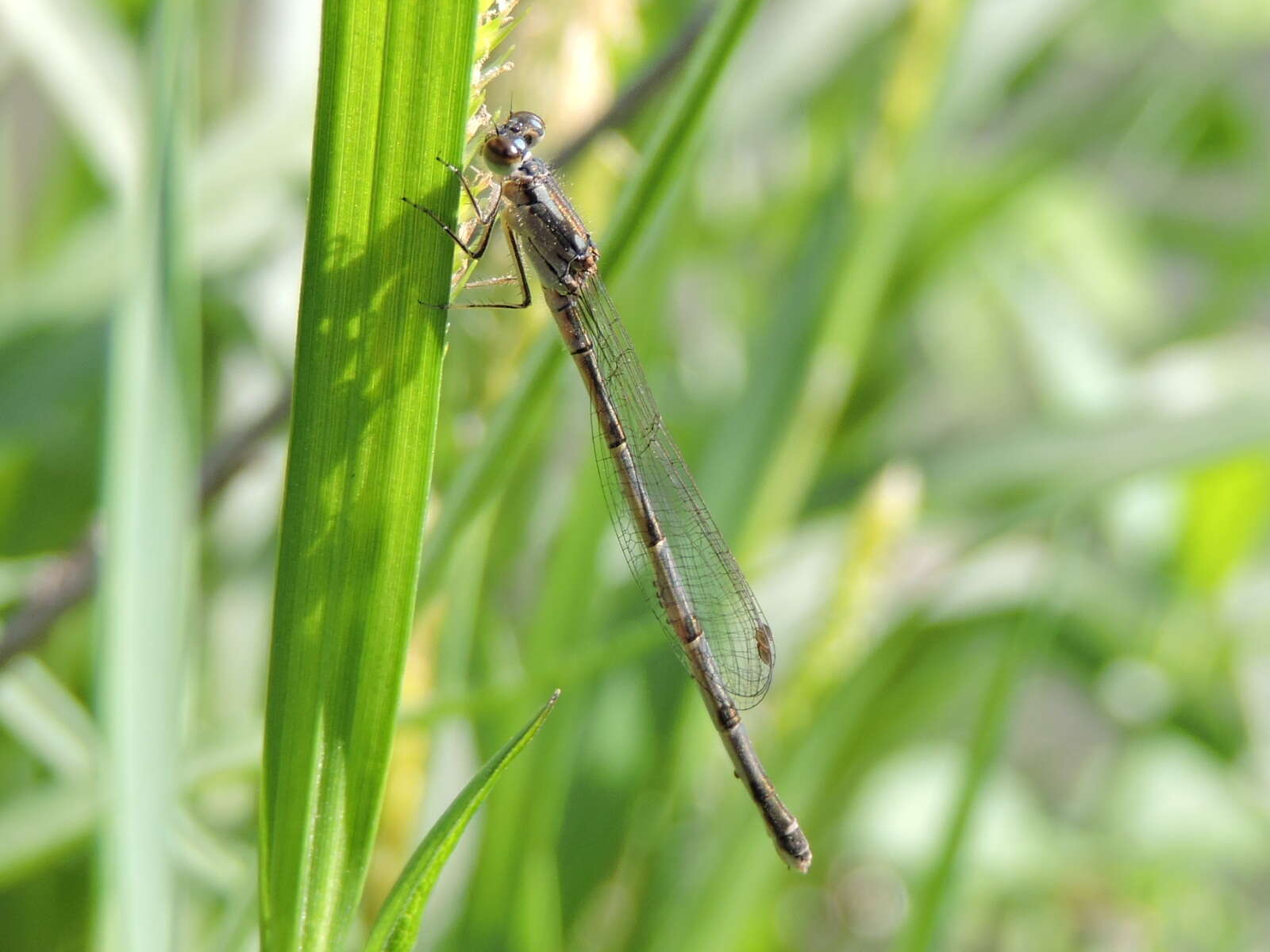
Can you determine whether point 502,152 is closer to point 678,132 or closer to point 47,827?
point 678,132

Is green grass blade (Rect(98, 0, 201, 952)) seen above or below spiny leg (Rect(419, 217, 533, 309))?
above

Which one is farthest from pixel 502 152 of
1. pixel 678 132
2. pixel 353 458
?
pixel 353 458

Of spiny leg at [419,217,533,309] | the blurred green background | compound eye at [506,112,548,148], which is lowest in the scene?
the blurred green background

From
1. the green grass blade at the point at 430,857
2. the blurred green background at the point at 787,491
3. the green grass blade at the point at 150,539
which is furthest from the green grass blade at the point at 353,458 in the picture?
the blurred green background at the point at 787,491

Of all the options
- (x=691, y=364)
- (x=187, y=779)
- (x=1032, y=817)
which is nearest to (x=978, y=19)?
(x=691, y=364)

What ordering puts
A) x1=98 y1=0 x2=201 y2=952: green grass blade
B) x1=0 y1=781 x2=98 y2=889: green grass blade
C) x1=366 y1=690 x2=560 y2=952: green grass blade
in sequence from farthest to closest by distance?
1. x1=0 y1=781 x2=98 y2=889: green grass blade
2. x1=98 y1=0 x2=201 y2=952: green grass blade
3. x1=366 y1=690 x2=560 y2=952: green grass blade

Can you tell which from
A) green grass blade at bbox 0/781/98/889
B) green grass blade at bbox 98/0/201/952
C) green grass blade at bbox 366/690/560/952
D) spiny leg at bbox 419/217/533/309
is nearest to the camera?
green grass blade at bbox 366/690/560/952

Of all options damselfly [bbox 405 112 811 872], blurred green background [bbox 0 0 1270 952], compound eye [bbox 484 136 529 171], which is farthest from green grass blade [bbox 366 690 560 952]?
compound eye [bbox 484 136 529 171]

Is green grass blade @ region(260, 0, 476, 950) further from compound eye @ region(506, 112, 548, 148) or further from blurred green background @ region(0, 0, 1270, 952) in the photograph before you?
compound eye @ region(506, 112, 548, 148)

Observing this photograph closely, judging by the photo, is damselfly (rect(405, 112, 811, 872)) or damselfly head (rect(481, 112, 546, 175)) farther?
damselfly (rect(405, 112, 811, 872))
